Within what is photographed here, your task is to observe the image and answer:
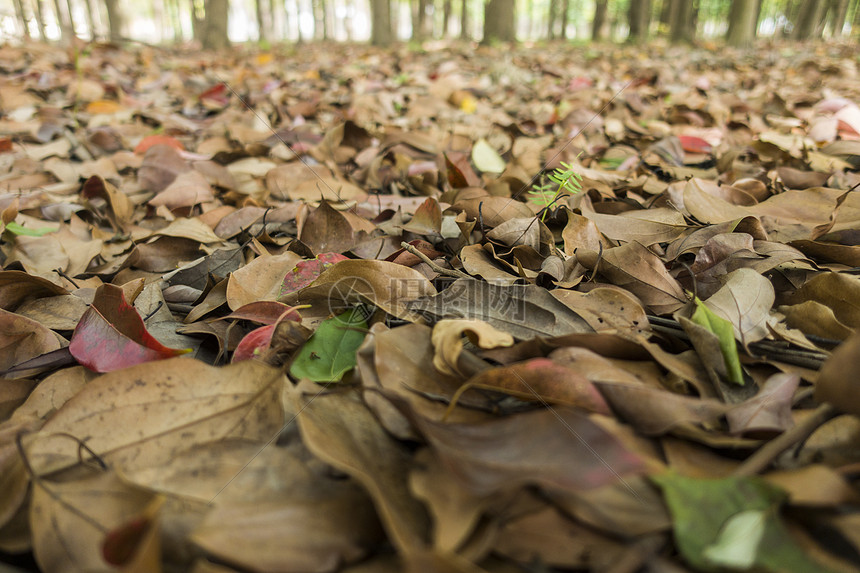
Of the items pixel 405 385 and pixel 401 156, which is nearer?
pixel 405 385

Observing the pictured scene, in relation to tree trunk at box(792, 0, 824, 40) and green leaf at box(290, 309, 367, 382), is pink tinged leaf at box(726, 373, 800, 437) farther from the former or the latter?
tree trunk at box(792, 0, 824, 40)

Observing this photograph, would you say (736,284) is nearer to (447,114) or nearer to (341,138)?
(341,138)

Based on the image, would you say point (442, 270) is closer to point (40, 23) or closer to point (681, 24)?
point (40, 23)

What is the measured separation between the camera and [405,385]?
0.75 meters

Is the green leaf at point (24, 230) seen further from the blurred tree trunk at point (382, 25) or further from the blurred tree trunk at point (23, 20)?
the blurred tree trunk at point (382, 25)

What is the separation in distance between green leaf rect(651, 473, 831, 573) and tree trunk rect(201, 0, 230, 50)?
9.67 m

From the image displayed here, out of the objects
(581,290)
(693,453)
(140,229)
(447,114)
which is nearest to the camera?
(693,453)

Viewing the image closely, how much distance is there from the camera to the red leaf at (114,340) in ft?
2.83

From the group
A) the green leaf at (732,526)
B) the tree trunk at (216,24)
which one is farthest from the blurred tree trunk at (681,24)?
the green leaf at (732,526)

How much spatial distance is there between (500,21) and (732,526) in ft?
30.4

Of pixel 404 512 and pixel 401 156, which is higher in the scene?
pixel 401 156

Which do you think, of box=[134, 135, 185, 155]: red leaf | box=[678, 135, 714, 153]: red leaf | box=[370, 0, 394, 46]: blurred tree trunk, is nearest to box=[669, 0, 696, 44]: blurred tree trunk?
box=[370, 0, 394, 46]: blurred tree trunk

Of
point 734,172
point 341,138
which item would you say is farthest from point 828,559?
point 341,138

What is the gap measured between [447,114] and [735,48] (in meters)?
7.01
